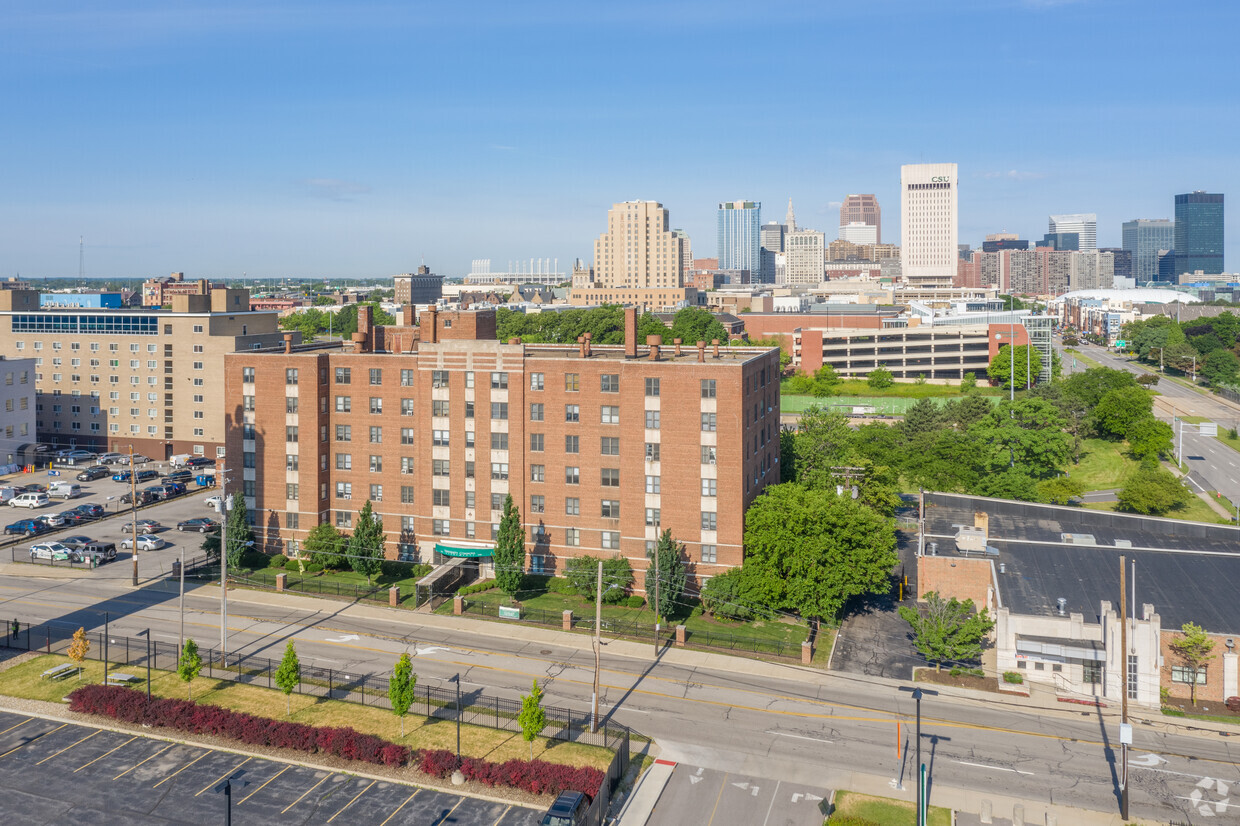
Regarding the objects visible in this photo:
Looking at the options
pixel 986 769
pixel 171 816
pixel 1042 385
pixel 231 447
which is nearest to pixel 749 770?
pixel 986 769

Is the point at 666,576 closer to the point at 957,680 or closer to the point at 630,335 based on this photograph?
Result: the point at 957,680

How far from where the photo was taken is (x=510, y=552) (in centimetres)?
7212

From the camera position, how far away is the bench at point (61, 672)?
57312 millimetres

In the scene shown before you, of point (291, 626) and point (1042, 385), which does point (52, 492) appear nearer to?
point (291, 626)

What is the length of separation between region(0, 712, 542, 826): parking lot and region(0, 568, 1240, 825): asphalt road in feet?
40.2

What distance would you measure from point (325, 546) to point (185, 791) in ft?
115

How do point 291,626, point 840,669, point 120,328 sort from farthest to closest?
point 120,328
point 291,626
point 840,669

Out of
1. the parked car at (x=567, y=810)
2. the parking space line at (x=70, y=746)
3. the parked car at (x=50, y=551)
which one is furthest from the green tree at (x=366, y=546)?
the parked car at (x=567, y=810)

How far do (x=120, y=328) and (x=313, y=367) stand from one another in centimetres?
6286

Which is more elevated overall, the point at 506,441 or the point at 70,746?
the point at 506,441

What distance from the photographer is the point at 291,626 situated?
67812 millimetres

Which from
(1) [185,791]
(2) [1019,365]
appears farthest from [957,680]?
(2) [1019,365]

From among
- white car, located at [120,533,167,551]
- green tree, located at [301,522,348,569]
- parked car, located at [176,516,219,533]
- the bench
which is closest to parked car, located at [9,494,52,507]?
parked car, located at [176,516,219,533]

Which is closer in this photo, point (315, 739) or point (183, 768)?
point (183, 768)
